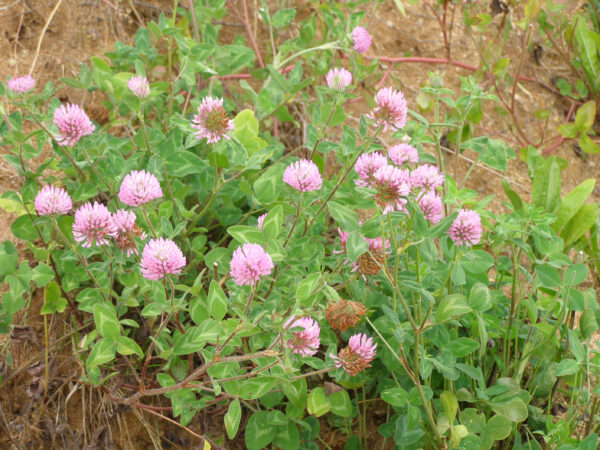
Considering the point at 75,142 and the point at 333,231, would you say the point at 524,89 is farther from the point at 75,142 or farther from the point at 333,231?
the point at 75,142

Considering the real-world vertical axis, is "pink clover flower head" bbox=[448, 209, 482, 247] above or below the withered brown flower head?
above

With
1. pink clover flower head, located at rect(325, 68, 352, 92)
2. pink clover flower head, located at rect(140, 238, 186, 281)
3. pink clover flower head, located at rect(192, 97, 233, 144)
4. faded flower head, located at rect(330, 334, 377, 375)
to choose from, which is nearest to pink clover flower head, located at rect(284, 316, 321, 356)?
faded flower head, located at rect(330, 334, 377, 375)

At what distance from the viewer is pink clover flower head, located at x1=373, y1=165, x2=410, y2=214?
1239mm

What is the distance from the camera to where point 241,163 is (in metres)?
1.53

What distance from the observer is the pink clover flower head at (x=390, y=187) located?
124 centimetres

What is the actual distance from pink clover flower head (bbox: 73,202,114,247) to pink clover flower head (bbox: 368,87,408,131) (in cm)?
65

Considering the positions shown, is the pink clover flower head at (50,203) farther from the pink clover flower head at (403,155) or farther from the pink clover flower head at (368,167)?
the pink clover flower head at (403,155)

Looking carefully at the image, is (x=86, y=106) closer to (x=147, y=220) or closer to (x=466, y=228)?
(x=147, y=220)

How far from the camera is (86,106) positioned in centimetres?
216

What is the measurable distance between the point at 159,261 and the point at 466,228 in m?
0.64

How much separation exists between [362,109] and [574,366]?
4.79 feet

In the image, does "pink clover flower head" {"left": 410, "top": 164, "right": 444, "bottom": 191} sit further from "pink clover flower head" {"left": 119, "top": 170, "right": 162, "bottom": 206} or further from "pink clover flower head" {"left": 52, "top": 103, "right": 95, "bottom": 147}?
"pink clover flower head" {"left": 52, "top": 103, "right": 95, "bottom": 147}

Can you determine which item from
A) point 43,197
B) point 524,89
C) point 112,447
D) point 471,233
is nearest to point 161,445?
point 112,447

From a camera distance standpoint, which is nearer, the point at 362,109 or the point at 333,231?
the point at 333,231
